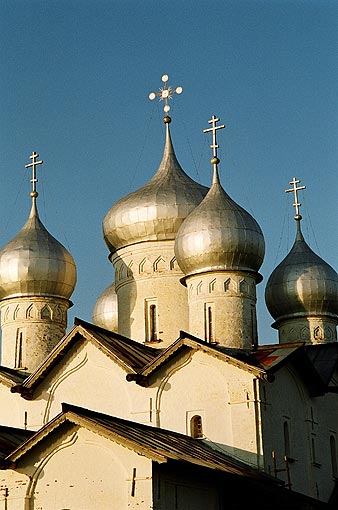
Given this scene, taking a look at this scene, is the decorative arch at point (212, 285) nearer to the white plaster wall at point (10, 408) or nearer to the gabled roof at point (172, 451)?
the gabled roof at point (172, 451)

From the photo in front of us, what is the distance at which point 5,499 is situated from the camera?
18.5m

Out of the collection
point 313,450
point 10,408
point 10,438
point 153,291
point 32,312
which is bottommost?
point 10,438

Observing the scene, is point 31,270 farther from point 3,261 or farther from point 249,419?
point 249,419

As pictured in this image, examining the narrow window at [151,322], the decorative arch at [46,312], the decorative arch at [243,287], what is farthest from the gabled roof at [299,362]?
the decorative arch at [46,312]

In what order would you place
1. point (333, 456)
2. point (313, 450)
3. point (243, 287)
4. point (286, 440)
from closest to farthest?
point (286, 440) → point (313, 450) → point (243, 287) → point (333, 456)

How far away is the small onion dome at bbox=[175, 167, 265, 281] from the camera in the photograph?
75.4 feet

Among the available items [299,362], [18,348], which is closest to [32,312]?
[18,348]

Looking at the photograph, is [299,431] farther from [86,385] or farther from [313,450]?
[86,385]

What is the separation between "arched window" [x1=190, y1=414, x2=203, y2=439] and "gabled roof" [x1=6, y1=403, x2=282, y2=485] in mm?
1334

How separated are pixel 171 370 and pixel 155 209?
519 centimetres

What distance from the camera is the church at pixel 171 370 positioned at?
59.9 ft

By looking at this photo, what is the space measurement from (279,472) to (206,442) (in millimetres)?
1580

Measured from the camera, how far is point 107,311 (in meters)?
30.7

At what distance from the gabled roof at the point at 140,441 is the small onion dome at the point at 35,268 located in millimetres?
6771
